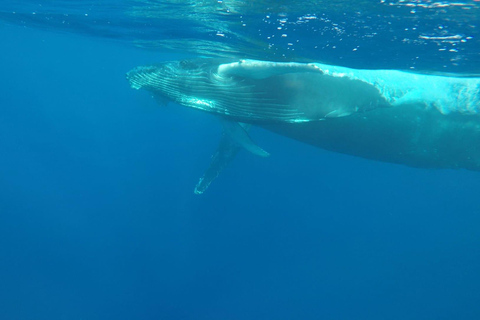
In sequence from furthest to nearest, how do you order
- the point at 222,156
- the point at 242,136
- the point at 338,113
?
the point at 222,156 → the point at 242,136 → the point at 338,113

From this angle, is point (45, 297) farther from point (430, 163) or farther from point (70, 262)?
point (430, 163)

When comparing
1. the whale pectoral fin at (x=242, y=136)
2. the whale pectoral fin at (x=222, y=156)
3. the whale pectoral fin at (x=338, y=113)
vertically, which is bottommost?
the whale pectoral fin at (x=222, y=156)

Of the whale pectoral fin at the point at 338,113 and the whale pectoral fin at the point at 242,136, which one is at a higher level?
the whale pectoral fin at the point at 338,113

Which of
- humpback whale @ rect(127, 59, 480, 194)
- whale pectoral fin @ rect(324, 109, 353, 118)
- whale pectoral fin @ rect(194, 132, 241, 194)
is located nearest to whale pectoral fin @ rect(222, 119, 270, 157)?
humpback whale @ rect(127, 59, 480, 194)

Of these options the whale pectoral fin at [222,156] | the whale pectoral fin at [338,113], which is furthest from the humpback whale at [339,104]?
the whale pectoral fin at [222,156]

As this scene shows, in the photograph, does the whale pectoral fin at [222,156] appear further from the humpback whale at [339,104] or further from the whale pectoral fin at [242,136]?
the whale pectoral fin at [242,136]

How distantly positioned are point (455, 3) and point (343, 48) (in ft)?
14.4

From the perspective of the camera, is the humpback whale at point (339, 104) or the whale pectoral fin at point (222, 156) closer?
the humpback whale at point (339, 104)

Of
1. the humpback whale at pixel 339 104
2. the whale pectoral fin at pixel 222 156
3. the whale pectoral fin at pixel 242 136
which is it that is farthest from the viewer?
the whale pectoral fin at pixel 222 156

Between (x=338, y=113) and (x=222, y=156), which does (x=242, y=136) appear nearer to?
(x=338, y=113)

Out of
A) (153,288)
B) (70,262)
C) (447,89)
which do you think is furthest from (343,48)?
(70,262)

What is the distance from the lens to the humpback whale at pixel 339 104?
5863mm

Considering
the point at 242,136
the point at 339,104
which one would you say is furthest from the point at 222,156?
the point at 339,104

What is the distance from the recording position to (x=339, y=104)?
19.8 feet
